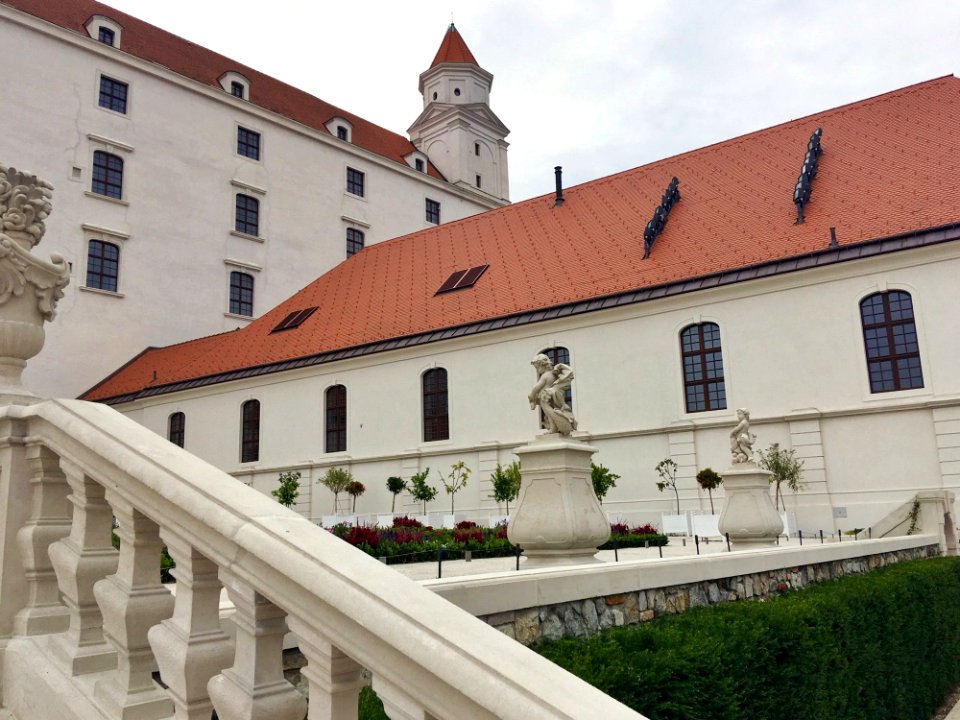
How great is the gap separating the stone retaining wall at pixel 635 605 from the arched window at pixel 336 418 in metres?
23.6

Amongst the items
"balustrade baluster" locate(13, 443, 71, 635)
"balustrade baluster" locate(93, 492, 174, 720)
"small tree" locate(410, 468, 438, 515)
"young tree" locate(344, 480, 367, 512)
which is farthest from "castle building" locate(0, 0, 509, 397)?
"balustrade baluster" locate(93, 492, 174, 720)

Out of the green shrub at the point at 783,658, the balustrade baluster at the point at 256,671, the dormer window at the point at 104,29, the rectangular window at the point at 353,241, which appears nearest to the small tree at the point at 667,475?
the green shrub at the point at 783,658

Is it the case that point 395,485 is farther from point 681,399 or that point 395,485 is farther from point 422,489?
point 681,399

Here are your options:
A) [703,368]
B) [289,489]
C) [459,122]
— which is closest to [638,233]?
[703,368]

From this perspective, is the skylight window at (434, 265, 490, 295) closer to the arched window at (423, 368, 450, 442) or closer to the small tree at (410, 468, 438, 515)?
the arched window at (423, 368, 450, 442)

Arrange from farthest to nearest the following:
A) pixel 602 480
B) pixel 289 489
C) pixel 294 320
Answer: pixel 294 320, pixel 289 489, pixel 602 480

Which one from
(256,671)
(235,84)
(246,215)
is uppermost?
(235,84)

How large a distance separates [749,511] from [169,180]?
35.2m

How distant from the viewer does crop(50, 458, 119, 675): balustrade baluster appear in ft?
10.4

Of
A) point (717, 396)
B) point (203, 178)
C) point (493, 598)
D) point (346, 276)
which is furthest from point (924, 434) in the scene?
point (203, 178)

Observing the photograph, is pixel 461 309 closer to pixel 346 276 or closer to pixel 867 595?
pixel 346 276

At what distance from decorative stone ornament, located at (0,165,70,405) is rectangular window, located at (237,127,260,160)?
4176 cm

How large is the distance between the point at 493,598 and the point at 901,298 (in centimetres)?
2076

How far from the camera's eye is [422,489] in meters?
27.5
